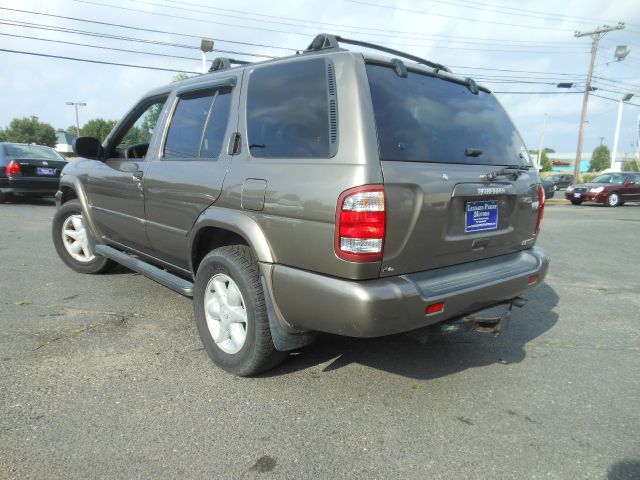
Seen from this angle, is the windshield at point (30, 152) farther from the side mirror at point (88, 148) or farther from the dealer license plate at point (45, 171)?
the side mirror at point (88, 148)

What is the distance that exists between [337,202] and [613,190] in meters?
21.4

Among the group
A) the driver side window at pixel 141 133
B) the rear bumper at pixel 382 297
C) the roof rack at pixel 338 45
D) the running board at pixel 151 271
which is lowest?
the running board at pixel 151 271

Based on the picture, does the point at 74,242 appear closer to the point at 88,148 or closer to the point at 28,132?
the point at 88,148

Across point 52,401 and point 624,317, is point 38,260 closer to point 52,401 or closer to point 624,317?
point 52,401

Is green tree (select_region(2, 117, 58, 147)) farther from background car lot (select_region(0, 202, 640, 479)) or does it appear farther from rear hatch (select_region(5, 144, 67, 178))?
background car lot (select_region(0, 202, 640, 479))

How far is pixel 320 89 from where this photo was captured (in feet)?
8.30

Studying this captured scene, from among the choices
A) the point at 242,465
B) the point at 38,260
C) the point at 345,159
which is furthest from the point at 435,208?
the point at 38,260

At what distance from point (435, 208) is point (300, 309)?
0.89 meters

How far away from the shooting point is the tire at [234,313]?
2703mm

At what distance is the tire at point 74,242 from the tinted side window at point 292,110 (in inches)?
116

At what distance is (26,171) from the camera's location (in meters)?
11.0

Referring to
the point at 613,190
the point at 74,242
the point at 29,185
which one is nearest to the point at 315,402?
the point at 74,242

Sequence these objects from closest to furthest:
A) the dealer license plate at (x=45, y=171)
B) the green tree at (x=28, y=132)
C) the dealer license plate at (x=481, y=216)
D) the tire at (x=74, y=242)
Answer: the dealer license plate at (x=481, y=216) < the tire at (x=74, y=242) < the dealer license plate at (x=45, y=171) < the green tree at (x=28, y=132)

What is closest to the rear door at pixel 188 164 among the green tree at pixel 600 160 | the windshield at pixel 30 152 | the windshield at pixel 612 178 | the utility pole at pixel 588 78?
the windshield at pixel 30 152
